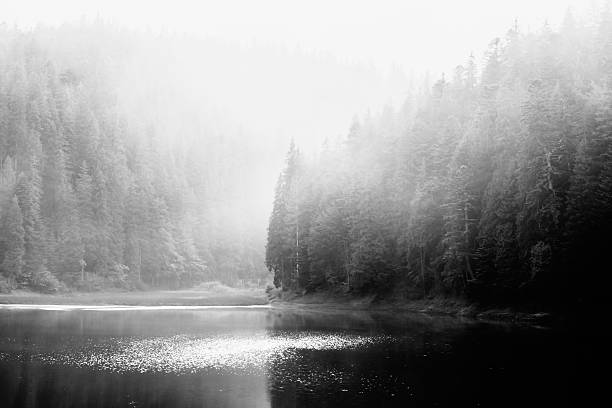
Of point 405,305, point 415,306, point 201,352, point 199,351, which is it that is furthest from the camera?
point 405,305

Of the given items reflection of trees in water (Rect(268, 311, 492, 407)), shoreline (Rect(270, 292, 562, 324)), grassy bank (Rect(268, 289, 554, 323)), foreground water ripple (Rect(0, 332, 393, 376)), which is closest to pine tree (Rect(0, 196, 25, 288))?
grassy bank (Rect(268, 289, 554, 323))

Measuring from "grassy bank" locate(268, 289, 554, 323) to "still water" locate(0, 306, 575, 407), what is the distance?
536 centimetres

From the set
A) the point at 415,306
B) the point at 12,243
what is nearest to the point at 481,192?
the point at 415,306

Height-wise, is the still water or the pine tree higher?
the pine tree

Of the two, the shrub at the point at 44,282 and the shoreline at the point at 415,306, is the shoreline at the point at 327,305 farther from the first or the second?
the shrub at the point at 44,282

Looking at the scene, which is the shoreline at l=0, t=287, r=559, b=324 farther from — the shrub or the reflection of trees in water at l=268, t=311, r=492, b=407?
the reflection of trees in water at l=268, t=311, r=492, b=407

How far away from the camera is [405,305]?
80.8 m

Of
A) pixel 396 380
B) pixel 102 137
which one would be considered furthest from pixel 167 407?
pixel 102 137

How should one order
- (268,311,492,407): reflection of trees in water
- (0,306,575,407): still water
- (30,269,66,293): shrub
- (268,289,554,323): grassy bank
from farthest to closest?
Answer: (30,269,66,293): shrub, (268,289,554,323): grassy bank, (268,311,492,407): reflection of trees in water, (0,306,575,407): still water

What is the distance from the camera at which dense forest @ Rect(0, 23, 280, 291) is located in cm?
13075

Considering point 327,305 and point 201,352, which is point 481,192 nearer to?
point 327,305

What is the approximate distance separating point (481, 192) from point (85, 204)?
115689mm

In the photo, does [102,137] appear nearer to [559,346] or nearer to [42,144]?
[42,144]

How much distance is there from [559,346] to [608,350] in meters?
3.59
